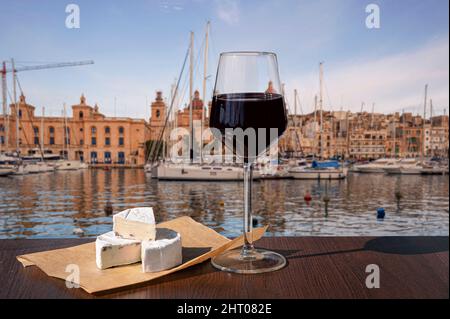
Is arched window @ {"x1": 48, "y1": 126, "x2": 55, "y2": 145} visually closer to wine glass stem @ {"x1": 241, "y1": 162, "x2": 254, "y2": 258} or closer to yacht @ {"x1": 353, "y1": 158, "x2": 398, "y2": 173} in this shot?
wine glass stem @ {"x1": 241, "y1": 162, "x2": 254, "y2": 258}

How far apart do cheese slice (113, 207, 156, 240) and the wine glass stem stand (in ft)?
0.37

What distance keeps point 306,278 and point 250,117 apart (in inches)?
7.5

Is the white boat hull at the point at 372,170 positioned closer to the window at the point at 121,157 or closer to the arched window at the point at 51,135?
the window at the point at 121,157

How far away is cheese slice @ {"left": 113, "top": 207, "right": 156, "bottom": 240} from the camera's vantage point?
42 centimetres

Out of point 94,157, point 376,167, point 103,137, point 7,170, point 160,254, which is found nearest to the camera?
point 160,254

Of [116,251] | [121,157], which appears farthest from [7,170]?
[121,157]

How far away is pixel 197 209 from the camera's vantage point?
4.37 metres

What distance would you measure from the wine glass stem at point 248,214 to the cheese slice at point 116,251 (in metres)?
0.13

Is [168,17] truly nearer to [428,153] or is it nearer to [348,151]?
[428,153]

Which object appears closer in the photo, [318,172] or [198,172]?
[198,172]

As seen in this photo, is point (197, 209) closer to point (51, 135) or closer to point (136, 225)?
point (136, 225)

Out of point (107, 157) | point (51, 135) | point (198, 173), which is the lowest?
point (198, 173)

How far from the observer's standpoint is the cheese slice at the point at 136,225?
416mm

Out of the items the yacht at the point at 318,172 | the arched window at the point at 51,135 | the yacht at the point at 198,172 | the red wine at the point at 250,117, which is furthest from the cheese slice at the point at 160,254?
the yacht at the point at 318,172
